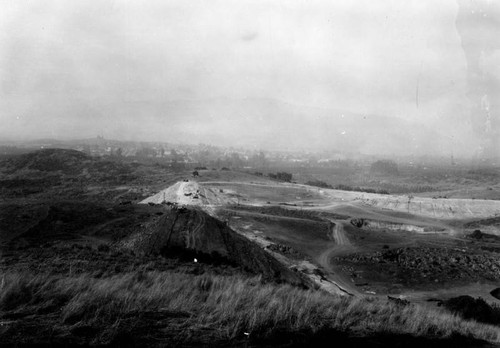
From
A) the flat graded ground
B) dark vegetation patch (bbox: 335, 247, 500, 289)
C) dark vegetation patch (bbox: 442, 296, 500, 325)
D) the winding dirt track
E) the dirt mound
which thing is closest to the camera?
the dirt mound

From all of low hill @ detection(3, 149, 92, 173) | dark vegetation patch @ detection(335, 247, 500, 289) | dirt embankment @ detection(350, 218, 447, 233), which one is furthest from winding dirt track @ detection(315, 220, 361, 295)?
low hill @ detection(3, 149, 92, 173)

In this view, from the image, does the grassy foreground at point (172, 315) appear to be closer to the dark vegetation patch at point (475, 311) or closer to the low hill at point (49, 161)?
the dark vegetation patch at point (475, 311)

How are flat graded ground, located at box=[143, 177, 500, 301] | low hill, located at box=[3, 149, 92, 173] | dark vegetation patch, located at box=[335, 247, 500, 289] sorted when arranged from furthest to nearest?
low hill, located at box=[3, 149, 92, 173], dark vegetation patch, located at box=[335, 247, 500, 289], flat graded ground, located at box=[143, 177, 500, 301]

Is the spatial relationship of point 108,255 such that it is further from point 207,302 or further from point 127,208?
point 127,208

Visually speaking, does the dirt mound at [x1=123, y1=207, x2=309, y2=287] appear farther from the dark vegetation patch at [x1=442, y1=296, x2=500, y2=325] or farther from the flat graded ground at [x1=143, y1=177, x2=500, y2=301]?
the flat graded ground at [x1=143, y1=177, x2=500, y2=301]

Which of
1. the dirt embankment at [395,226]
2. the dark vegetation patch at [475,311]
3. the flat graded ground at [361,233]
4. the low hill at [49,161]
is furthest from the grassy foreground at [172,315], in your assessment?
the low hill at [49,161]

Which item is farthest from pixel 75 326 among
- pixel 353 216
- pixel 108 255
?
pixel 353 216
